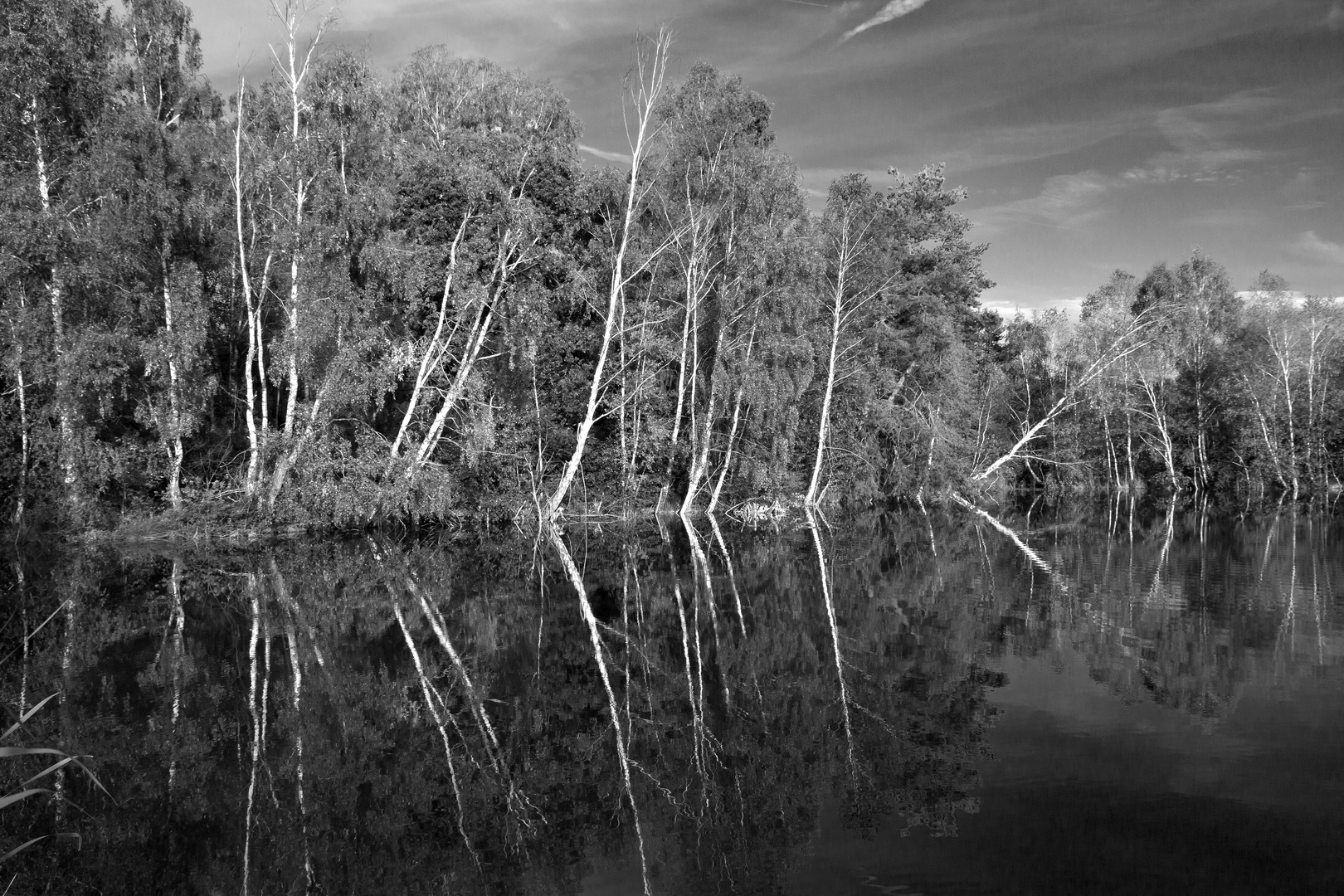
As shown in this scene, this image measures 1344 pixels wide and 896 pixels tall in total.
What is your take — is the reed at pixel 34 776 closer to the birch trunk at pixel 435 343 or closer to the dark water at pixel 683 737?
the dark water at pixel 683 737

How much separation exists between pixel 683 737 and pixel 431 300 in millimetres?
19271

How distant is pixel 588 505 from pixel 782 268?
9.25 meters

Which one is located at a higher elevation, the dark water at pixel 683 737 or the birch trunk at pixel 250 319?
the birch trunk at pixel 250 319

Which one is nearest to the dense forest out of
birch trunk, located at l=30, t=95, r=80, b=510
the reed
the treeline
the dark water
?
birch trunk, located at l=30, t=95, r=80, b=510

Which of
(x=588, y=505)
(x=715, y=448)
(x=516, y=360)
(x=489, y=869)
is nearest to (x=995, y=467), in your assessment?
(x=715, y=448)

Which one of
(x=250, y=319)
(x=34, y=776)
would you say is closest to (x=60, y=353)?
(x=250, y=319)

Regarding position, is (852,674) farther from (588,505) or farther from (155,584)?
(588,505)

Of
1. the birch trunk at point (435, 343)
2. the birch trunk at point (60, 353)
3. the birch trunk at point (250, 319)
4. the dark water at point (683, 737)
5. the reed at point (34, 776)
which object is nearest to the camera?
the reed at point (34, 776)

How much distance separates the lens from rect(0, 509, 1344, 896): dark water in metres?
5.68

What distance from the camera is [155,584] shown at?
1547 cm

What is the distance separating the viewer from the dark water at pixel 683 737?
5676mm

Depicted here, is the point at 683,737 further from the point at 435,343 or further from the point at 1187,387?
the point at 1187,387

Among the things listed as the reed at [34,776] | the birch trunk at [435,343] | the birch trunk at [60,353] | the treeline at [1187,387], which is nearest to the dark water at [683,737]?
the reed at [34,776]

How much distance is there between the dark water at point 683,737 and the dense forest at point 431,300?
7105mm
